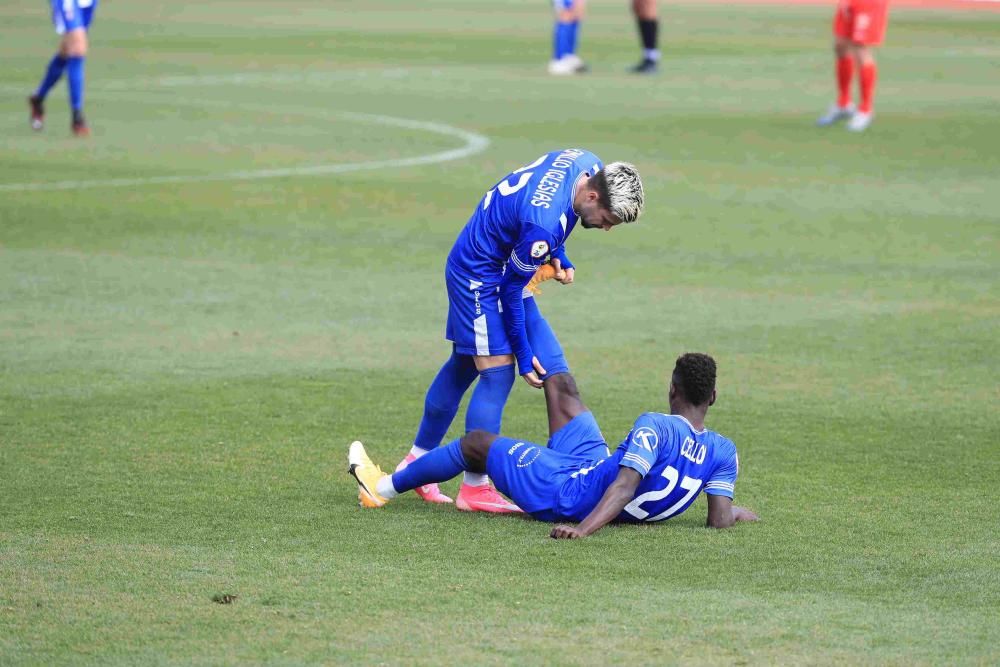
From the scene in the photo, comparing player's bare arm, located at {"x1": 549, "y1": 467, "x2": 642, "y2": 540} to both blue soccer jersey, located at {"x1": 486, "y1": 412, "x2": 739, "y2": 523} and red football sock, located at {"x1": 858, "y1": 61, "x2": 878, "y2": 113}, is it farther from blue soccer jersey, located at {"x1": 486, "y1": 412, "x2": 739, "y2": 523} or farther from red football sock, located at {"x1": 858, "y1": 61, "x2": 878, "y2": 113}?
red football sock, located at {"x1": 858, "y1": 61, "x2": 878, "y2": 113}

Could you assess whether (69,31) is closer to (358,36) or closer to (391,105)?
(391,105)

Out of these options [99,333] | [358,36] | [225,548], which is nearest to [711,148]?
[99,333]

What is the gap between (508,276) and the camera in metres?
7.55

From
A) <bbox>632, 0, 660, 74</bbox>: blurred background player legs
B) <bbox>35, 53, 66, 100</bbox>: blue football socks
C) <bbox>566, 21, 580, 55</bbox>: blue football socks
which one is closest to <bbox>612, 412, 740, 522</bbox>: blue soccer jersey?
<bbox>35, 53, 66, 100</bbox>: blue football socks

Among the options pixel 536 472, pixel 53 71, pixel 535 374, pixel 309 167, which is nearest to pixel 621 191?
A: pixel 535 374

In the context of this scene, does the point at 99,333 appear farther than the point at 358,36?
No

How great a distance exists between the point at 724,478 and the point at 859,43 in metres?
15.2

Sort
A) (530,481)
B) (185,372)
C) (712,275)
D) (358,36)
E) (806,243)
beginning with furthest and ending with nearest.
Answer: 1. (358,36)
2. (806,243)
3. (712,275)
4. (185,372)
5. (530,481)

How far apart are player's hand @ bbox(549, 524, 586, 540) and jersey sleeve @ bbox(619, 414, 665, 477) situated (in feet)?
1.04

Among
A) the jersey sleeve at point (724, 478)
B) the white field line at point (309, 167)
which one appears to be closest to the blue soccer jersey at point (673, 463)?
the jersey sleeve at point (724, 478)

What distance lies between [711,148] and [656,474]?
43.7 ft

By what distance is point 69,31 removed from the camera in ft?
64.1

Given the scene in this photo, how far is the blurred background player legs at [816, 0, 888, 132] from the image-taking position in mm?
21078

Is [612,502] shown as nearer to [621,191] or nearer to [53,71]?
[621,191]
